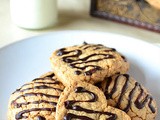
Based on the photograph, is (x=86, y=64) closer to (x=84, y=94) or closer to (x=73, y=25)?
(x=84, y=94)

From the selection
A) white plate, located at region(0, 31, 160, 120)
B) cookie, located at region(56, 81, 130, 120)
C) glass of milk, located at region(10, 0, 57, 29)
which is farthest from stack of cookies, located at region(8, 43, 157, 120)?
glass of milk, located at region(10, 0, 57, 29)

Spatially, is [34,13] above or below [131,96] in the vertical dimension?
above

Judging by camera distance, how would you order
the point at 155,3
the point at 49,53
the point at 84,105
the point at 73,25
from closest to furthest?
1. the point at 84,105
2. the point at 49,53
3. the point at 155,3
4. the point at 73,25

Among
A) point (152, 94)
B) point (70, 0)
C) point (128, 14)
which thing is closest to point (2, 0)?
point (70, 0)

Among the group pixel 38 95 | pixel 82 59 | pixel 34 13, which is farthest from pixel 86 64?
pixel 34 13

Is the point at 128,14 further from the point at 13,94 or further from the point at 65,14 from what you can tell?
the point at 13,94

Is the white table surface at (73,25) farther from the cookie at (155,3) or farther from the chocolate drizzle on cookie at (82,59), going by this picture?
the chocolate drizzle on cookie at (82,59)

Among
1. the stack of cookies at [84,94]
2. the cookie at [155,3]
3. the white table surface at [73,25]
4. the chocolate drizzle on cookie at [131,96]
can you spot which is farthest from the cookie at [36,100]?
the cookie at [155,3]
